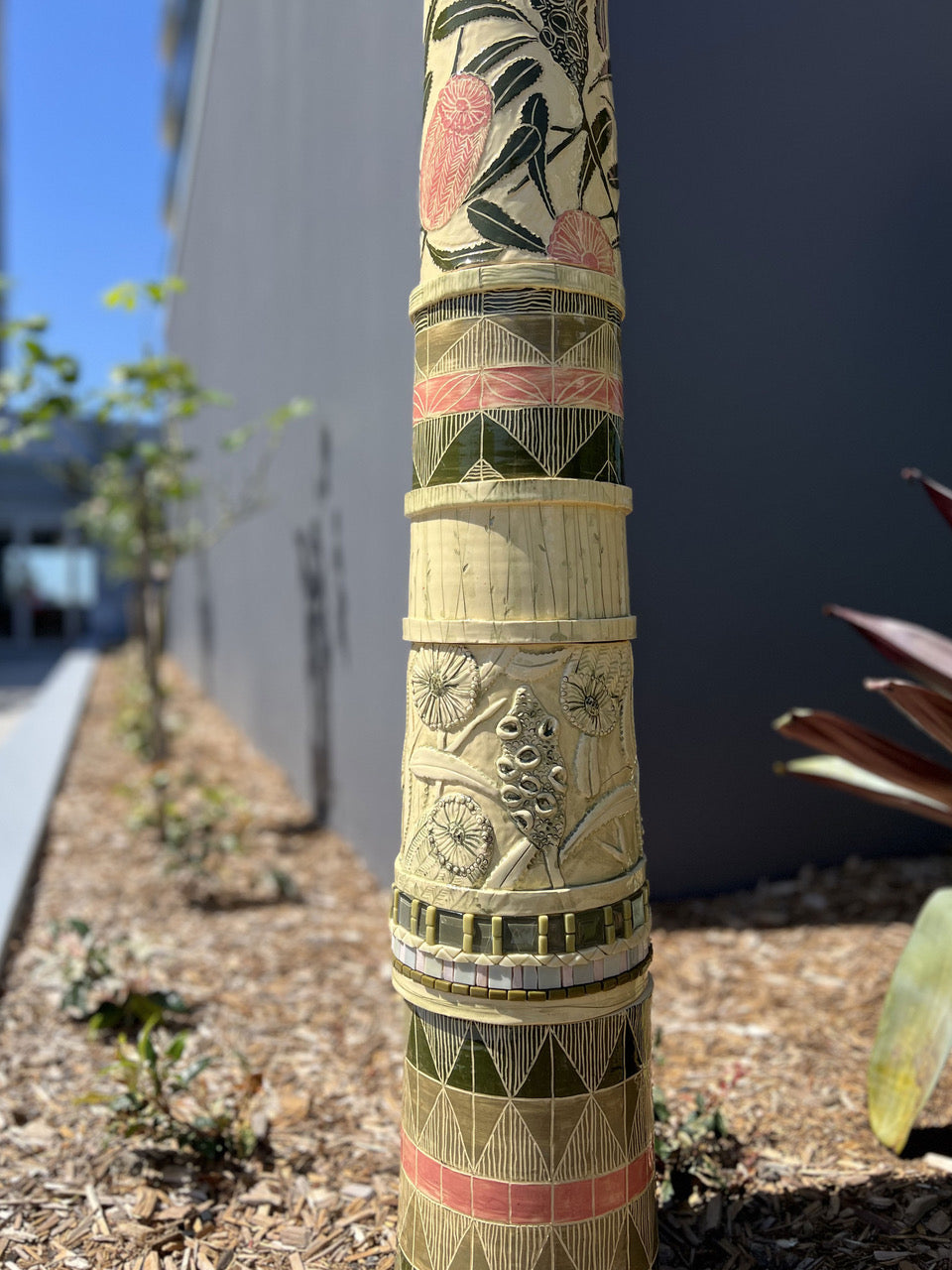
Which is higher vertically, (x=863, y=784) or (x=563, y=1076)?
(x=863, y=784)

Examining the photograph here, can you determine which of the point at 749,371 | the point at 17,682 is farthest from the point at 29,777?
the point at 17,682

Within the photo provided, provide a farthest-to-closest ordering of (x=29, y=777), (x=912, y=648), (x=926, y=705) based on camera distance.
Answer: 1. (x=29, y=777)
2. (x=912, y=648)
3. (x=926, y=705)

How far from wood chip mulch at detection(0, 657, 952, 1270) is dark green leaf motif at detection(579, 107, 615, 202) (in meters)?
2.12

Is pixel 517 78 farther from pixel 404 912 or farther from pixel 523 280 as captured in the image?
pixel 404 912

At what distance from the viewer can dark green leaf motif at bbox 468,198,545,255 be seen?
5.17ft

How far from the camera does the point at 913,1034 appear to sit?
2195 mm

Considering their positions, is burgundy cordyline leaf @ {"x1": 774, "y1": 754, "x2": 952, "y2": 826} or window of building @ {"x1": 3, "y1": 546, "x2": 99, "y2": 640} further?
window of building @ {"x1": 3, "y1": 546, "x2": 99, "y2": 640}

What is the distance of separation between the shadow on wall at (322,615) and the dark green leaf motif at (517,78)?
361 centimetres

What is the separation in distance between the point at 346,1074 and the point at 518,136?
2555 mm

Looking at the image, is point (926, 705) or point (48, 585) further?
A: point (48, 585)

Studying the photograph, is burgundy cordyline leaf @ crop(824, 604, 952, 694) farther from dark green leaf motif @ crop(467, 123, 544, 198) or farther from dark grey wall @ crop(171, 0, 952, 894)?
dark green leaf motif @ crop(467, 123, 544, 198)

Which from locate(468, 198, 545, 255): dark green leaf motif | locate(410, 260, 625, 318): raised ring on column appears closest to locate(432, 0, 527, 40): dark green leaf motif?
locate(468, 198, 545, 255): dark green leaf motif

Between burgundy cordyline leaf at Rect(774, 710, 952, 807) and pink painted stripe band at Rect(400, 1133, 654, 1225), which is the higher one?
burgundy cordyline leaf at Rect(774, 710, 952, 807)

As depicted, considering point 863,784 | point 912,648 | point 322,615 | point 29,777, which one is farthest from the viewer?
point 29,777
